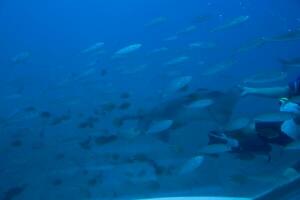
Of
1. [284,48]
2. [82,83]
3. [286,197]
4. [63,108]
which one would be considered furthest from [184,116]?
[284,48]

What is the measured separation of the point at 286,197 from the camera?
4.06 m

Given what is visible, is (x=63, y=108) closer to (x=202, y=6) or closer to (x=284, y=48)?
(x=284, y=48)

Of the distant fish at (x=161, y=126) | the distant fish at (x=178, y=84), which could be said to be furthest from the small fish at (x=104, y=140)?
the distant fish at (x=161, y=126)

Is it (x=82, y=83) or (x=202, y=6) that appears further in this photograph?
(x=202, y=6)

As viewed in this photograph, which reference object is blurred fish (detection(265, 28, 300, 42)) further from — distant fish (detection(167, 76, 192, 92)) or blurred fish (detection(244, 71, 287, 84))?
distant fish (detection(167, 76, 192, 92))

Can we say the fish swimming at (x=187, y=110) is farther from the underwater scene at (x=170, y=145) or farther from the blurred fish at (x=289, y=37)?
the blurred fish at (x=289, y=37)

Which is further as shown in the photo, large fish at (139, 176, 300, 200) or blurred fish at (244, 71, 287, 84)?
blurred fish at (244, 71, 287, 84)

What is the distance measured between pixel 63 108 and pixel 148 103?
11.3 feet

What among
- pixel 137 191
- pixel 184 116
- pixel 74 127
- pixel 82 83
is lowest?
pixel 137 191

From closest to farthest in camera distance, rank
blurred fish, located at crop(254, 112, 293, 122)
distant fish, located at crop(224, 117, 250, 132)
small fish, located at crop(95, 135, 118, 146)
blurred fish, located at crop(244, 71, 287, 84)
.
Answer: blurred fish, located at crop(254, 112, 293, 122)
distant fish, located at crop(224, 117, 250, 132)
blurred fish, located at crop(244, 71, 287, 84)
small fish, located at crop(95, 135, 118, 146)

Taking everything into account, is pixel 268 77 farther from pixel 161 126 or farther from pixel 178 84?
pixel 161 126

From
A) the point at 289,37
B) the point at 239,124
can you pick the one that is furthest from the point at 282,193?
the point at 289,37

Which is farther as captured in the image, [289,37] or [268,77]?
[289,37]

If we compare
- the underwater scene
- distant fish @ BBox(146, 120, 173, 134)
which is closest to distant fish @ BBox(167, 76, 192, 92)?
the underwater scene
